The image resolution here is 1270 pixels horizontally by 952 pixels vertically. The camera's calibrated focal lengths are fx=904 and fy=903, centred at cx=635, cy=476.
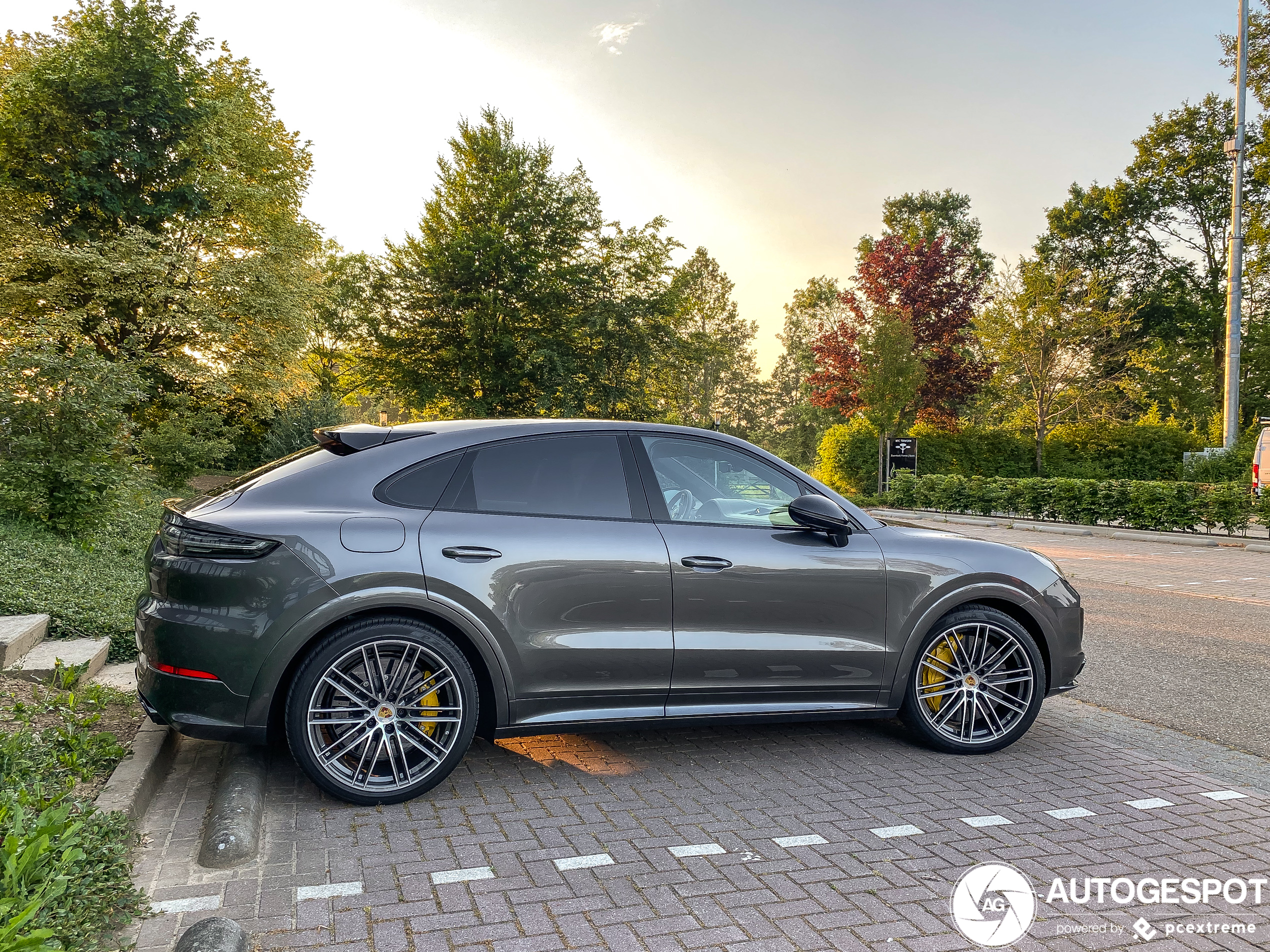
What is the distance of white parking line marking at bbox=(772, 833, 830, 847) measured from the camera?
3578 millimetres

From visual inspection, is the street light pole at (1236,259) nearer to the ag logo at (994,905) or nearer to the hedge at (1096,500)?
the hedge at (1096,500)

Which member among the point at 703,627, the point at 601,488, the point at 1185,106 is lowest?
the point at 703,627

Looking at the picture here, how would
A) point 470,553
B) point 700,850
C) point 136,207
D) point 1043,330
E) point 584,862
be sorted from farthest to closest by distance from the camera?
1. point 1043,330
2. point 136,207
3. point 470,553
4. point 700,850
5. point 584,862

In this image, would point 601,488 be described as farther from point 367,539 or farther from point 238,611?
point 238,611

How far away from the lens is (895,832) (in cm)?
373

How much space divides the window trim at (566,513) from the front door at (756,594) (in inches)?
3.2

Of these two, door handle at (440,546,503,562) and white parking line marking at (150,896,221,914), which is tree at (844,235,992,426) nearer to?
door handle at (440,546,503,562)

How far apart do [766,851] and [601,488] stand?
1771mm

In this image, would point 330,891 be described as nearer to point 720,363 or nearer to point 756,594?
point 756,594

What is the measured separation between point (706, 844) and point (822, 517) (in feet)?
5.43

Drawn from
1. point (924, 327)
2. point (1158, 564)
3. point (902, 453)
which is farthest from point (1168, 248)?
point (1158, 564)

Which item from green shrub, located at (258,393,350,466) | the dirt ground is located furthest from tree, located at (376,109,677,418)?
the dirt ground

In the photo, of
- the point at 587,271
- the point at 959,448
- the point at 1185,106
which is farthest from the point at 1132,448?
the point at 1185,106

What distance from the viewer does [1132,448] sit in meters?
31.5
